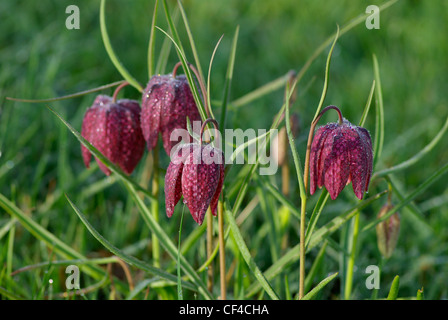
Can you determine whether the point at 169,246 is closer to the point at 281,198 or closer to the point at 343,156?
the point at 281,198

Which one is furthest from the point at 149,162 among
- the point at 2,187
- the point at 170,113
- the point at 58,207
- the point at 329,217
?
the point at 170,113

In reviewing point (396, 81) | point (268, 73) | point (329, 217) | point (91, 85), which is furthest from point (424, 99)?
point (91, 85)

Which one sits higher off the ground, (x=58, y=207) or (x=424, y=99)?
(x=424, y=99)

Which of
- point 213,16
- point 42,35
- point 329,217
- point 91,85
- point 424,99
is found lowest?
point 329,217

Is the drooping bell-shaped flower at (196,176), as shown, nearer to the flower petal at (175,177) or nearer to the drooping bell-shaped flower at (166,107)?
the flower petal at (175,177)

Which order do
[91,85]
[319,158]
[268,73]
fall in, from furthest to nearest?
[268,73] → [91,85] → [319,158]

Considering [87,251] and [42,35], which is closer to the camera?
[87,251]

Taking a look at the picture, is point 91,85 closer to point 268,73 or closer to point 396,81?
point 268,73

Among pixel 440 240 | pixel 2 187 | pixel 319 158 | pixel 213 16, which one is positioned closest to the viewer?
pixel 319 158
